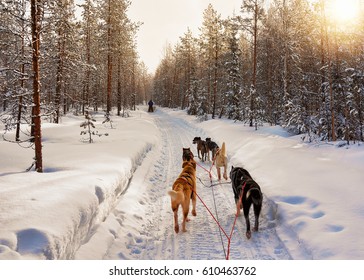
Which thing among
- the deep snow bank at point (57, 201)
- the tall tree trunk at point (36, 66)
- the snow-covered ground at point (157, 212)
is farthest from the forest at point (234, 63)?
the snow-covered ground at point (157, 212)

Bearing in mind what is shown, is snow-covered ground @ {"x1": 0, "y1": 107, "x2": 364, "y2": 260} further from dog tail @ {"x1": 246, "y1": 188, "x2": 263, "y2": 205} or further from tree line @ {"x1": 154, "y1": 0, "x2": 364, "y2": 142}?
tree line @ {"x1": 154, "y1": 0, "x2": 364, "y2": 142}

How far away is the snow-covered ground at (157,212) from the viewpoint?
397 cm

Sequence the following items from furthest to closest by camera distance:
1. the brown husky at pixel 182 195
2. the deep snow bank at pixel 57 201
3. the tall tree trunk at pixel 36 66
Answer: the tall tree trunk at pixel 36 66, the brown husky at pixel 182 195, the deep snow bank at pixel 57 201

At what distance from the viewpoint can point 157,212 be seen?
21.1 ft

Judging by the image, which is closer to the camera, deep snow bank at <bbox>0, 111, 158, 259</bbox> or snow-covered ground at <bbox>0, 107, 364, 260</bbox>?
deep snow bank at <bbox>0, 111, 158, 259</bbox>

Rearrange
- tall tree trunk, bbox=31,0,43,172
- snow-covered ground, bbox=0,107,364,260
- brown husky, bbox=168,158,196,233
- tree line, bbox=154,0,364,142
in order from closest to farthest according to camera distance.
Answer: snow-covered ground, bbox=0,107,364,260, brown husky, bbox=168,158,196,233, tall tree trunk, bbox=31,0,43,172, tree line, bbox=154,0,364,142

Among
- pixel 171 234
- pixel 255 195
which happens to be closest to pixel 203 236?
pixel 171 234

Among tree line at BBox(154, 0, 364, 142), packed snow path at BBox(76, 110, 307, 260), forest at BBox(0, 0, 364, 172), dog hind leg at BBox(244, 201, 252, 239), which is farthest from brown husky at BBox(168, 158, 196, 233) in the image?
tree line at BBox(154, 0, 364, 142)

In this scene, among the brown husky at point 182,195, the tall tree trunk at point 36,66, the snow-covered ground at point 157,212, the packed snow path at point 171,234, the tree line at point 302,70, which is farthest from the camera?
the tree line at point 302,70

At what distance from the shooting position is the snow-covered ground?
156 inches

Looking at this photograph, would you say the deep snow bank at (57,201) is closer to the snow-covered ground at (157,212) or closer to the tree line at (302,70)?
the snow-covered ground at (157,212)

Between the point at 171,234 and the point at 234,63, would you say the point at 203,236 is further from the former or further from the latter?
the point at 234,63
